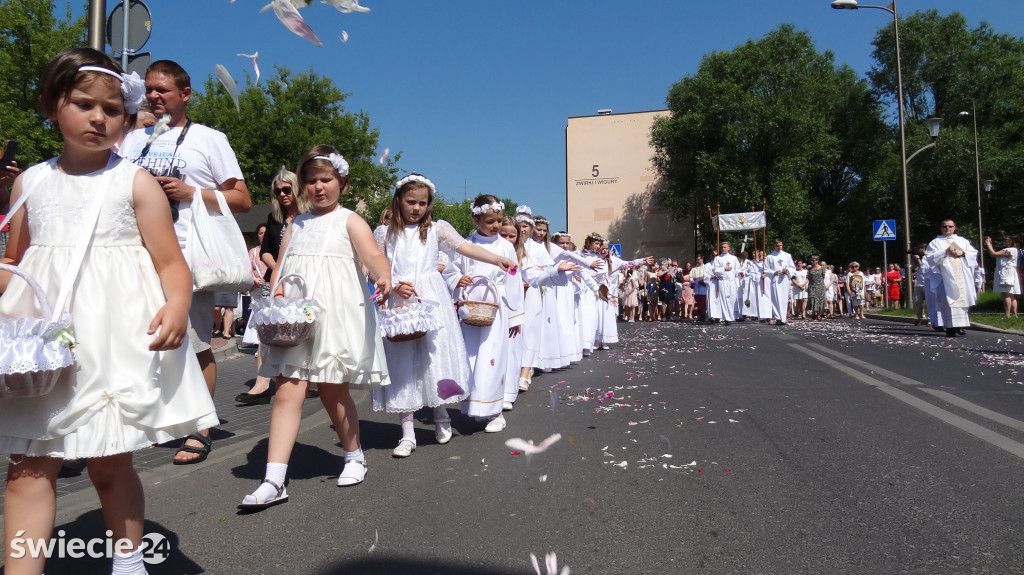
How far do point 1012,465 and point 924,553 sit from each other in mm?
1849

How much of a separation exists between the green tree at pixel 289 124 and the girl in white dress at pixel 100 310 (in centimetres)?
3112

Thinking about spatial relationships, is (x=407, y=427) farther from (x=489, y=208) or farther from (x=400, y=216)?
(x=489, y=208)

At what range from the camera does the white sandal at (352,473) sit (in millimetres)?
4432

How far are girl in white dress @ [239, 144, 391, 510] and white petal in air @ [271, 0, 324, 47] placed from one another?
4.81 feet

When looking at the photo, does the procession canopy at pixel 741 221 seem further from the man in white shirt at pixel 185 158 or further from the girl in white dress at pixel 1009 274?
the man in white shirt at pixel 185 158

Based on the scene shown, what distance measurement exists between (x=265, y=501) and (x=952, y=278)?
14.9 metres

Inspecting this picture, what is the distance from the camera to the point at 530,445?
546 centimetres

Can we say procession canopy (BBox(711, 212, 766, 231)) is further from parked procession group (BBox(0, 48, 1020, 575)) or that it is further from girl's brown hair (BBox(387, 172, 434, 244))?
girl's brown hair (BBox(387, 172, 434, 244))

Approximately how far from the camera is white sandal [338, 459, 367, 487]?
14.5ft

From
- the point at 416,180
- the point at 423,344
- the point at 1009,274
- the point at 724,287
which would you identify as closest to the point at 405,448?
the point at 423,344

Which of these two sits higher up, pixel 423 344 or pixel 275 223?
pixel 275 223

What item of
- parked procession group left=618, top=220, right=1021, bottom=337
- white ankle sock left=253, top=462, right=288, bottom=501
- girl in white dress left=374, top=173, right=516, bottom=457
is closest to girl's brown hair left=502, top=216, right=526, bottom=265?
girl in white dress left=374, top=173, right=516, bottom=457

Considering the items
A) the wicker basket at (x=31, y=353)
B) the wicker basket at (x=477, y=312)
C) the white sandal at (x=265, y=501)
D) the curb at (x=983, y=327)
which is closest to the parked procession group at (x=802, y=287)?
the curb at (x=983, y=327)

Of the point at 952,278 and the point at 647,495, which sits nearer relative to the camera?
the point at 647,495
